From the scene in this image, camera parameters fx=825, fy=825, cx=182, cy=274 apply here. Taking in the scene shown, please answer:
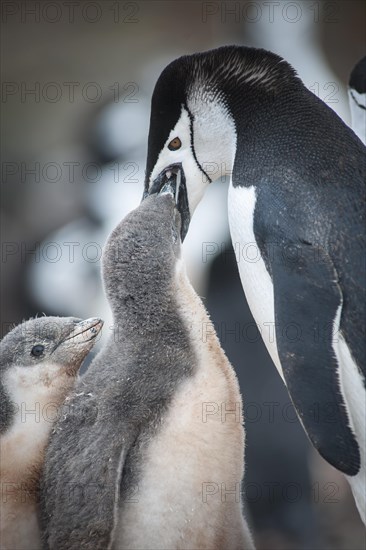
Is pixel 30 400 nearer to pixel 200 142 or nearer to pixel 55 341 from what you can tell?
pixel 55 341

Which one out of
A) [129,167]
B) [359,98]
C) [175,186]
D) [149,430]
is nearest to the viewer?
[149,430]

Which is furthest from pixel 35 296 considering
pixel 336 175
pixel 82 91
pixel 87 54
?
pixel 336 175

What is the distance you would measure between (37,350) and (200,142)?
47 cm

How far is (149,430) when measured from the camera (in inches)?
47.7

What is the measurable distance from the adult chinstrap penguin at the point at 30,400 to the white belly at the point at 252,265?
0.85ft

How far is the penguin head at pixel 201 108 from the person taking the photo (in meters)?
1.43

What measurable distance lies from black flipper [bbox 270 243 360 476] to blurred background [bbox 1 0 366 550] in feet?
Result: 3.88

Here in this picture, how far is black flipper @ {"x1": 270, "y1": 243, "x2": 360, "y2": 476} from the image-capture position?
3.85ft

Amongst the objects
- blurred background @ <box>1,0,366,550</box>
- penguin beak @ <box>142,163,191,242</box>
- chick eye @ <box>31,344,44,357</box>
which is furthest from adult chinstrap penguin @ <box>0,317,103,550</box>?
blurred background @ <box>1,0,366,550</box>

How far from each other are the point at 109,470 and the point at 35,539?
6.4 inches

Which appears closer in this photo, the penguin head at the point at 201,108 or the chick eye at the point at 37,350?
the chick eye at the point at 37,350

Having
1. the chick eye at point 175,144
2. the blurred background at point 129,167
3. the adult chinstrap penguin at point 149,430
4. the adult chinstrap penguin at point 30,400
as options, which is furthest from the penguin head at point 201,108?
the blurred background at point 129,167

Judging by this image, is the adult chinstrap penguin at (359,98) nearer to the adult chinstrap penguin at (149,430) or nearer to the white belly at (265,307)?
the white belly at (265,307)

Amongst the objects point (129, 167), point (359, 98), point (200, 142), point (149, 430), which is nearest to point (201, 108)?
point (200, 142)
